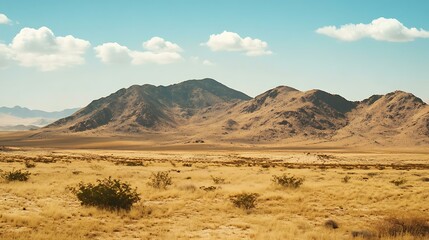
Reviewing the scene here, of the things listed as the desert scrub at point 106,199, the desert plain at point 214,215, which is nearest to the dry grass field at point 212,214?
the desert plain at point 214,215

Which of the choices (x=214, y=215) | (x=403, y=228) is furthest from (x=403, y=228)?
(x=214, y=215)

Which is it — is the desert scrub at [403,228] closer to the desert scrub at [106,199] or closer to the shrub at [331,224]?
the shrub at [331,224]

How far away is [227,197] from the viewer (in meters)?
20.6

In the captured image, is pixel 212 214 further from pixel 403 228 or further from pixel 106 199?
pixel 403 228

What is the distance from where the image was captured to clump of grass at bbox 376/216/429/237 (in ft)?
41.4

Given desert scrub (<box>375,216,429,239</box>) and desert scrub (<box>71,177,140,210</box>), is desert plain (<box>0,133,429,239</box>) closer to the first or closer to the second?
desert scrub (<box>375,216,429,239</box>)

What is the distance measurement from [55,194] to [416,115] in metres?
195

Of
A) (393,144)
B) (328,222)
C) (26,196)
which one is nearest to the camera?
(328,222)

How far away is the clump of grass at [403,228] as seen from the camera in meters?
12.6

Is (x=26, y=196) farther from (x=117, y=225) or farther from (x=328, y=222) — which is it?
(x=328, y=222)

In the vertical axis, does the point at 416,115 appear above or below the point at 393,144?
above

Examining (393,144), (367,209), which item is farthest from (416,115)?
(367,209)

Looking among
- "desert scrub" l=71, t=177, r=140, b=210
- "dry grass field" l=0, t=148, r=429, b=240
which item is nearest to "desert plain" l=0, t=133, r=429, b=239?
"dry grass field" l=0, t=148, r=429, b=240

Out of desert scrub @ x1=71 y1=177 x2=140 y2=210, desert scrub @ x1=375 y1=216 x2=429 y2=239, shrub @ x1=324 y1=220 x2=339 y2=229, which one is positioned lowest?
shrub @ x1=324 y1=220 x2=339 y2=229
